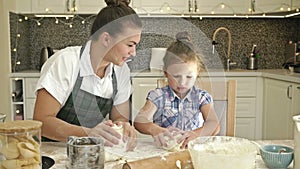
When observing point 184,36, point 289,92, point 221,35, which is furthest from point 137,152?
point 221,35

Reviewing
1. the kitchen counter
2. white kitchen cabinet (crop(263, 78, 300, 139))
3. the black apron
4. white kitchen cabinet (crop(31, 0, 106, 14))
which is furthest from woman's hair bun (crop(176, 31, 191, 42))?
white kitchen cabinet (crop(31, 0, 106, 14))

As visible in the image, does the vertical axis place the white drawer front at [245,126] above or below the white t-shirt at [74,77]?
below

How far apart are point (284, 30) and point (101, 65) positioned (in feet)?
8.42

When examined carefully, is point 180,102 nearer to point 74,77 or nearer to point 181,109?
point 181,109

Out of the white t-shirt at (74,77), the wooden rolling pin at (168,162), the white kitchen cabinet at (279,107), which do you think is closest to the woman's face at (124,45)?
the white t-shirt at (74,77)

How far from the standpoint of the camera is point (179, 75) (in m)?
1.34

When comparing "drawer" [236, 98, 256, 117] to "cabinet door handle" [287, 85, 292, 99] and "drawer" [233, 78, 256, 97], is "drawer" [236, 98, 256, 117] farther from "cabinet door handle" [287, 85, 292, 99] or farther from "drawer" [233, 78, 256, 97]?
"cabinet door handle" [287, 85, 292, 99]

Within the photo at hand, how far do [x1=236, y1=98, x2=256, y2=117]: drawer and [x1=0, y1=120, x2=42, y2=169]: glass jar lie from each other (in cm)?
246

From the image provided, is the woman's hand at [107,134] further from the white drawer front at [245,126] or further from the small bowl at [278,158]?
the white drawer front at [245,126]

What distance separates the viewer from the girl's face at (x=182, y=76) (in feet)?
4.22

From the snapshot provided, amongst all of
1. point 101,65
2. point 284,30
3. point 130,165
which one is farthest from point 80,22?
point 130,165

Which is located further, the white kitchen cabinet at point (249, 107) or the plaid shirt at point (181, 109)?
the white kitchen cabinet at point (249, 107)

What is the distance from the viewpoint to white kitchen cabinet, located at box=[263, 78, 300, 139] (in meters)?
2.58

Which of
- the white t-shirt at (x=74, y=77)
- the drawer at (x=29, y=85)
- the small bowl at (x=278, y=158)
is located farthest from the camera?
the drawer at (x=29, y=85)
